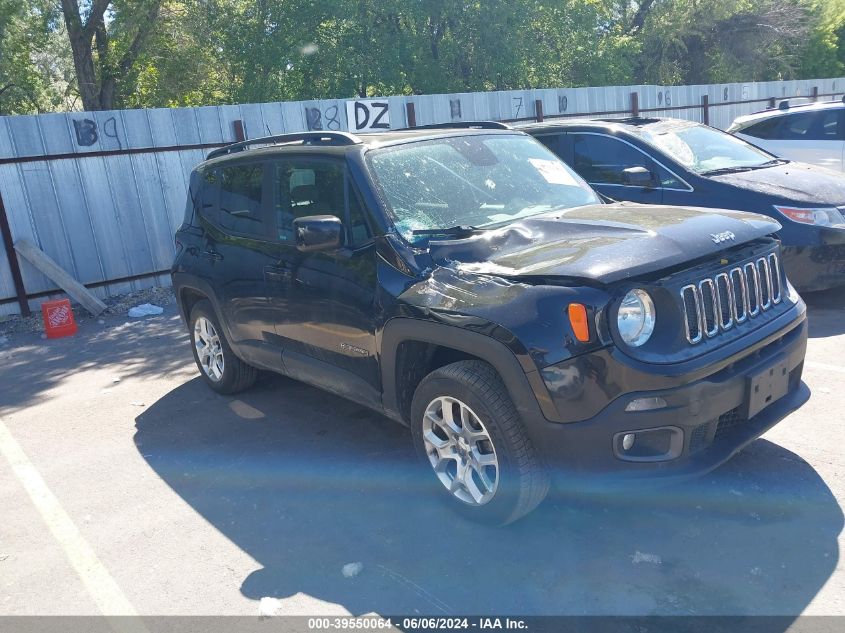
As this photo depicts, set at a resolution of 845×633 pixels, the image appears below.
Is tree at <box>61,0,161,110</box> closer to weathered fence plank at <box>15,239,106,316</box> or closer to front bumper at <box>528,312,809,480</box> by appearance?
weathered fence plank at <box>15,239,106,316</box>

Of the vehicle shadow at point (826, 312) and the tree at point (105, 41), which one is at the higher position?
the tree at point (105, 41)

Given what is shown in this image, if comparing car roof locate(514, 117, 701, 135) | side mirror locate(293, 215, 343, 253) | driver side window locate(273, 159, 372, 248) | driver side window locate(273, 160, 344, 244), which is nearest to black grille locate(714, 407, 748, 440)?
driver side window locate(273, 159, 372, 248)

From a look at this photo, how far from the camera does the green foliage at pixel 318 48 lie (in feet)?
66.3

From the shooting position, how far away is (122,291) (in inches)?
388

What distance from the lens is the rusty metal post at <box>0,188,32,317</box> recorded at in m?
8.76

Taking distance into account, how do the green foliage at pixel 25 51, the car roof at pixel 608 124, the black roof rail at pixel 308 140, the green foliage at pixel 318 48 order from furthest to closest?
the green foliage at pixel 318 48 < the green foliage at pixel 25 51 < the car roof at pixel 608 124 < the black roof rail at pixel 308 140

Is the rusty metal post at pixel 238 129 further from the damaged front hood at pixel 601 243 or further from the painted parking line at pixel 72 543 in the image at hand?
the damaged front hood at pixel 601 243

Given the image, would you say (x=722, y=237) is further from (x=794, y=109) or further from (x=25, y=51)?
(x=25, y=51)

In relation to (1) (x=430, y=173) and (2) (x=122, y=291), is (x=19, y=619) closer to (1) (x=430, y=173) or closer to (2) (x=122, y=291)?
(1) (x=430, y=173)

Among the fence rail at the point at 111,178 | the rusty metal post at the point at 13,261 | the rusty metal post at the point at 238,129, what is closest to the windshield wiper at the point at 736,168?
the fence rail at the point at 111,178

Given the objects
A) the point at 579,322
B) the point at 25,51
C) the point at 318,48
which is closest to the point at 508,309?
the point at 579,322

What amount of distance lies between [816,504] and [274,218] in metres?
3.46

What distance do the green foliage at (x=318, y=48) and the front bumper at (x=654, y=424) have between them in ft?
58.3

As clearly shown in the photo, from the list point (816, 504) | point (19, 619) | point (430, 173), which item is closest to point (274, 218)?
point (430, 173)
